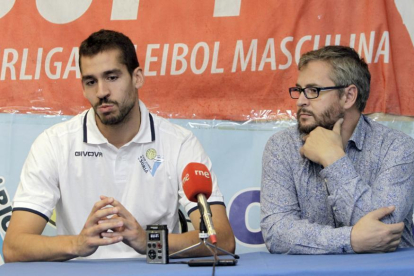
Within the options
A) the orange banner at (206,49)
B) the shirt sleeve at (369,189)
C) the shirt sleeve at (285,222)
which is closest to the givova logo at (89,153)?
the shirt sleeve at (285,222)

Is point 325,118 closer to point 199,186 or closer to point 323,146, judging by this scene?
point 323,146

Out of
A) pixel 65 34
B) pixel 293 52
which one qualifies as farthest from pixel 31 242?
pixel 293 52

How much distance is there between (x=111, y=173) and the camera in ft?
8.45

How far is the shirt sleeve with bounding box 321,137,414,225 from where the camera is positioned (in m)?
2.33

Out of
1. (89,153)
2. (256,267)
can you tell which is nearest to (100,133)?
(89,153)

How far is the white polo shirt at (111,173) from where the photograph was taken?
99.8 inches

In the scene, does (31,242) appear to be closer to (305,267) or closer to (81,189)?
(81,189)

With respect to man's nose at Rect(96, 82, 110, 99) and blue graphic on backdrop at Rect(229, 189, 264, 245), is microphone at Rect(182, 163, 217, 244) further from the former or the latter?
blue graphic on backdrop at Rect(229, 189, 264, 245)

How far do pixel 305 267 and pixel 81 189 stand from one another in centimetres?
115

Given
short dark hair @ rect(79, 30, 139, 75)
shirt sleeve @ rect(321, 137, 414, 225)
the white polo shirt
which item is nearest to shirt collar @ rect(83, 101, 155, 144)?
the white polo shirt

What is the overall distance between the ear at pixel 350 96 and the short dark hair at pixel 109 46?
0.89 meters

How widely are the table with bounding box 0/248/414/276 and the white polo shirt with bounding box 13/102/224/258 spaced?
60 centimetres

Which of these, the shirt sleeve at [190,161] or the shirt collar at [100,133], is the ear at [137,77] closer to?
the shirt collar at [100,133]

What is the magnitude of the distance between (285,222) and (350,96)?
68 centimetres
